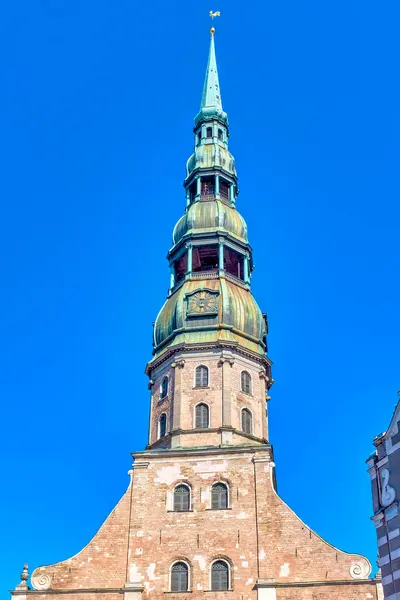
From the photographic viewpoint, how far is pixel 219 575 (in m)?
35.0

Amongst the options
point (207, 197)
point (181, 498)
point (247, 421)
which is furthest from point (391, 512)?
point (207, 197)

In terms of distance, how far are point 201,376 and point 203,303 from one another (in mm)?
4146

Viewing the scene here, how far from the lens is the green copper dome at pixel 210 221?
46.3 meters

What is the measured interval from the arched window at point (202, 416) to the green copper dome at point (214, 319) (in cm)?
352

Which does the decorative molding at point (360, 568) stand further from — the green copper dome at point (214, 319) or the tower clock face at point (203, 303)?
the tower clock face at point (203, 303)

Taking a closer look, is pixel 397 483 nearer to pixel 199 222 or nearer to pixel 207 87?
pixel 199 222

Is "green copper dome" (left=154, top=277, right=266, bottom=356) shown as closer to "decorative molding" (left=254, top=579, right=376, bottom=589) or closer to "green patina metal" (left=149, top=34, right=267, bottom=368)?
"green patina metal" (left=149, top=34, right=267, bottom=368)

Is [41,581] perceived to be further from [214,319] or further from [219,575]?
[214,319]

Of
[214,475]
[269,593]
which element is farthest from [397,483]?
[214,475]

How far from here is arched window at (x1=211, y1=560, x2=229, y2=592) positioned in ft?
114

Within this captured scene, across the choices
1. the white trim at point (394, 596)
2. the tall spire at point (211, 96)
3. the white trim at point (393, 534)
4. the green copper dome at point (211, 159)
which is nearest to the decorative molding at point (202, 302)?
the green copper dome at point (211, 159)

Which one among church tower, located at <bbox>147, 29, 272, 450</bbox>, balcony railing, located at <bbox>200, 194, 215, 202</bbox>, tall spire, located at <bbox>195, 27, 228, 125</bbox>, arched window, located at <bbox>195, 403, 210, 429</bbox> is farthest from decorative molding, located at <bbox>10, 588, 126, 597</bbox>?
tall spire, located at <bbox>195, 27, 228, 125</bbox>

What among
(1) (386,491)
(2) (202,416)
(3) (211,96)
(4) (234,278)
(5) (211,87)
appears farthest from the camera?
(5) (211,87)

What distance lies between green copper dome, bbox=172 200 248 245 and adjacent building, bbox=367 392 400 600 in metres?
22.6
